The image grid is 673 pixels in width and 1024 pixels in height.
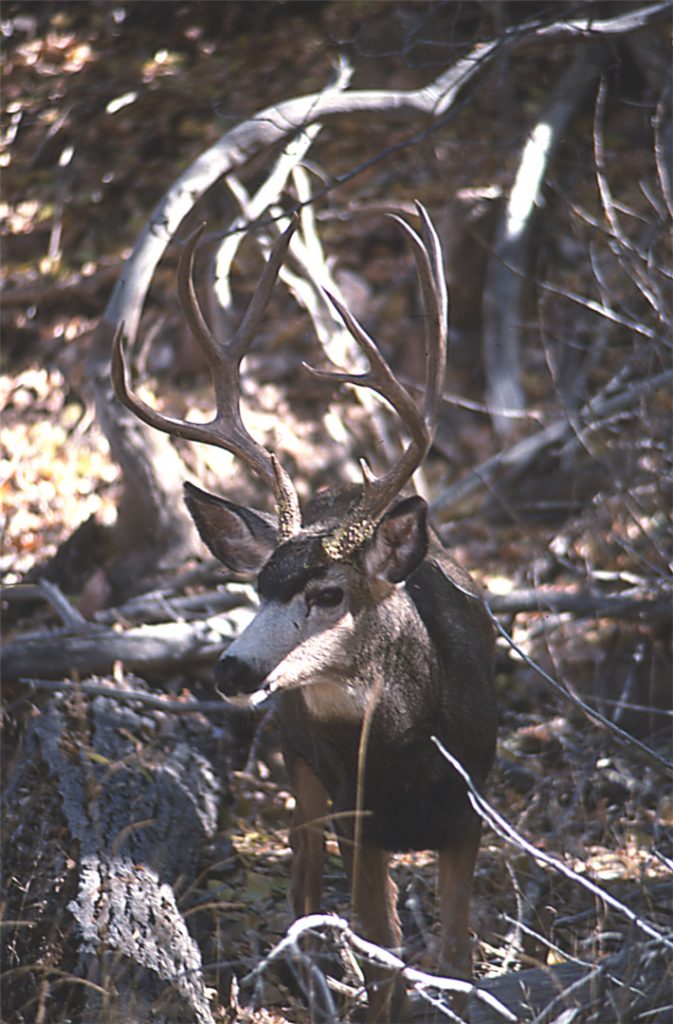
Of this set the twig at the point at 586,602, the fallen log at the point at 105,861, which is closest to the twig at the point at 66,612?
the fallen log at the point at 105,861

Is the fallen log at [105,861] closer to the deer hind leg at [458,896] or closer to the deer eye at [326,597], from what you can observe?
the deer hind leg at [458,896]

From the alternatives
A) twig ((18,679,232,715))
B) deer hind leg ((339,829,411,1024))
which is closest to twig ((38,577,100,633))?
twig ((18,679,232,715))

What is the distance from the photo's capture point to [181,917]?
4434 mm

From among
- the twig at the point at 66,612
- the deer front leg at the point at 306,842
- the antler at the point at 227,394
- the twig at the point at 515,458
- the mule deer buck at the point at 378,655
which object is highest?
the antler at the point at 227,394

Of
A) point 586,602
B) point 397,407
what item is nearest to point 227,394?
point 397,407

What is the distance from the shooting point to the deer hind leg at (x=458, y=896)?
14.1 ft

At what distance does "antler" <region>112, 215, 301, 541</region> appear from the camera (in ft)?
14.7

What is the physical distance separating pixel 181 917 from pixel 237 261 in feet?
25.7

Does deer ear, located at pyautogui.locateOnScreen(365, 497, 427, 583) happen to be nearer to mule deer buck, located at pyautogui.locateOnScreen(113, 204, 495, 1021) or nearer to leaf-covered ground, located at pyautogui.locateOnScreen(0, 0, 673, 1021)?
mule deer buck, located at pyautogui.locateOnScreen(113, 204, 495, 1021)

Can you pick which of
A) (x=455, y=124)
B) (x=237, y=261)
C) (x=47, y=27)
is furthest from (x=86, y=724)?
(x=47, y=27)

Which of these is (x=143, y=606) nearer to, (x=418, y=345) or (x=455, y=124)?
(x=418, y=345)

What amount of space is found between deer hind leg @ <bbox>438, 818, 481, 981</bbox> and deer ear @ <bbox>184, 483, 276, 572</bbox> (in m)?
1.21

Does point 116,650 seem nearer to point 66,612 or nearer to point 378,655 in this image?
point 66,612

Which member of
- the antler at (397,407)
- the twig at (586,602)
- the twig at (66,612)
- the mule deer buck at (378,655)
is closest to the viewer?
the mule deer buck at (378,655)
